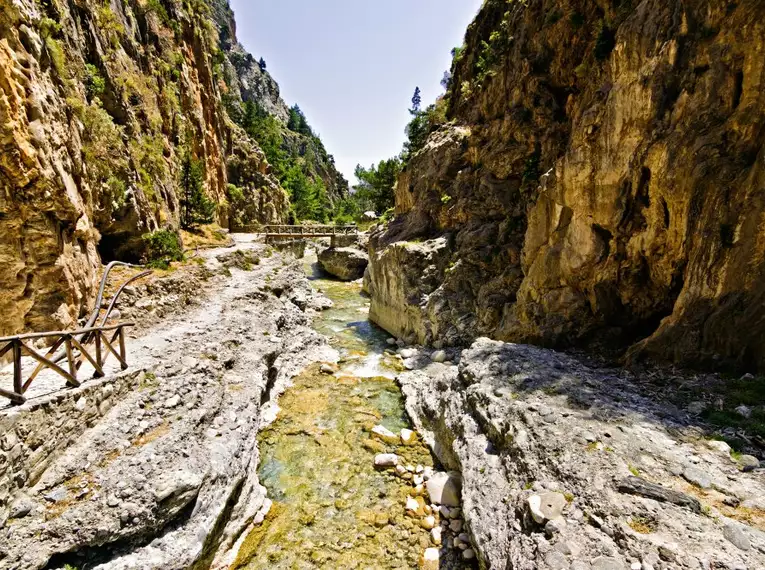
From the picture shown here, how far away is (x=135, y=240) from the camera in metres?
14.6

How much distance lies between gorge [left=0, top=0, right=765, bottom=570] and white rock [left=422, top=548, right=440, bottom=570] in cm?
3

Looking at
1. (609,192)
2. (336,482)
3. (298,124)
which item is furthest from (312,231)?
(298,124)

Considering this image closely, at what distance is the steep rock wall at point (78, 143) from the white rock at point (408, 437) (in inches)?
403

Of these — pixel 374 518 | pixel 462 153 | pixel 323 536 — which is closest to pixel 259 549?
pixel 323 536

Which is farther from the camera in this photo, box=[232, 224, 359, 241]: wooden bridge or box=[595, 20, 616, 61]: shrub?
box=[232, 224, 359, 241]: wooden bridge

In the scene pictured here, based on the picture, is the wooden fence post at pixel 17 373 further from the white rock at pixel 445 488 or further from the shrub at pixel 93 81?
the shrub at pixel 93 81

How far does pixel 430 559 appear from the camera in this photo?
6809 mm

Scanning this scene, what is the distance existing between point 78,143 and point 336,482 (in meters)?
14.0

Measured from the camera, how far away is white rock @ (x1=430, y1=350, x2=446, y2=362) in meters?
15.1

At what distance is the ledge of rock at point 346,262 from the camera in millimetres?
37750

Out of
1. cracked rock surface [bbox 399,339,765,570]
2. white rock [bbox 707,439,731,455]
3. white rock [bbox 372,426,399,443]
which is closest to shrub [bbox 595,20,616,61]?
cracked rock surface [bbox 399,339,765,570]

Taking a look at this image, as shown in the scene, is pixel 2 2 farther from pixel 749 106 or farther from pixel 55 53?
pixel 749 106

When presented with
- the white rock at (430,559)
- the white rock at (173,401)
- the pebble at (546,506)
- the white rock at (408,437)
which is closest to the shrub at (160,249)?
the white rock at (173,401)

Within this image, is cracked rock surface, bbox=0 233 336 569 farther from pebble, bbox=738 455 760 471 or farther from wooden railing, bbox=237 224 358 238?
wooden railing, bbox=237 224 358 238
